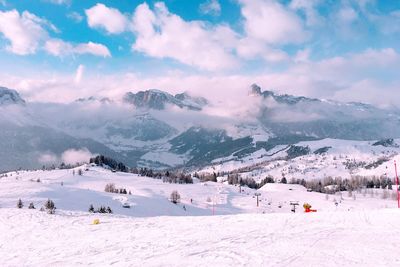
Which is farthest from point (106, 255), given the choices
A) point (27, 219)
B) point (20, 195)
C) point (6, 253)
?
point (20, 195)

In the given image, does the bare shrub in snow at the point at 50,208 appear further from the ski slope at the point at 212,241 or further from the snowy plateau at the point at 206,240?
the ski slope at the point at 212,241

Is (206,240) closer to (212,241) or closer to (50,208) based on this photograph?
(212,241)

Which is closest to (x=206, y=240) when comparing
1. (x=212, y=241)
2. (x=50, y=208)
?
(x=212, y=241)

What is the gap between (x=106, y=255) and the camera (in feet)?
73.6

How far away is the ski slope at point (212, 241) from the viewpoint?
20.6m

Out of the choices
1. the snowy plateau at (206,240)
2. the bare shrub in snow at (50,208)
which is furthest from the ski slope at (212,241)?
the bare shrub in snow at (50,208)

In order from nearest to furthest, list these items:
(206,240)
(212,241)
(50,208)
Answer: (212,241)
(206,240)
(50,208)

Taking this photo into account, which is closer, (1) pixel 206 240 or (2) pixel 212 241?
(2) pixel 212 241

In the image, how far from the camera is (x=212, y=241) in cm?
2489

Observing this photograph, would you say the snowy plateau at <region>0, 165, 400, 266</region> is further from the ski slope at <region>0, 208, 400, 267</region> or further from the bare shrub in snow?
the bare shrub in snow

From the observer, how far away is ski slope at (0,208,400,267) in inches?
811

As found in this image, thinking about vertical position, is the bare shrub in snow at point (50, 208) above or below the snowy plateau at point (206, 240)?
above

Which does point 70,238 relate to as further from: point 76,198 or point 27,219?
point 76,198

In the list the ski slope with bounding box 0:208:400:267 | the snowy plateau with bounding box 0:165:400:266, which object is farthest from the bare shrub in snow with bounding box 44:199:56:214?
the ski slope with bounding box 0:208:400:267
